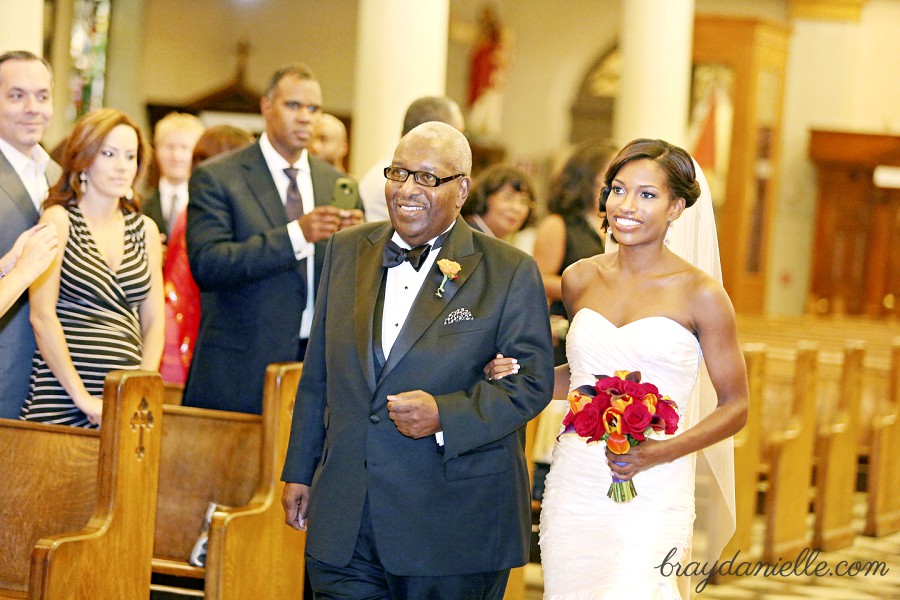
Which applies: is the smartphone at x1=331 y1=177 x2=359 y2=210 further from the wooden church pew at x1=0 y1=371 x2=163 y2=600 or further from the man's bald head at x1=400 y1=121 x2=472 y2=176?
the man's bald head at x1=400 y1=121 x2=472 y2=176

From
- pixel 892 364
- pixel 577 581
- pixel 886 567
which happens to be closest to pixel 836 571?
pixel 886 567

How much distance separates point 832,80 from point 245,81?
8.05 meters

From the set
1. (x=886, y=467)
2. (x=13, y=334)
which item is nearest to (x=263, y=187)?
(x=13, y=334)

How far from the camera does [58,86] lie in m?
14.8

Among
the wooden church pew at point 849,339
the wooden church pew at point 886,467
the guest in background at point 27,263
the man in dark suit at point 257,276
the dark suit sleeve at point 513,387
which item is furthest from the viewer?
the wooden church pew at point 849,339

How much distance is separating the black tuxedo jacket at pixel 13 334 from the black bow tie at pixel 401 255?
1861mm

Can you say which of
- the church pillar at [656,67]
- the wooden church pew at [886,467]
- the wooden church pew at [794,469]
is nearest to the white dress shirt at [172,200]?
the wooden church pew at [794,469]

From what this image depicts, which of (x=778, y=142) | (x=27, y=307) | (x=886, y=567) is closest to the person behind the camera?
(x=27, y=307)

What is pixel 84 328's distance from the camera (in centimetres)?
432

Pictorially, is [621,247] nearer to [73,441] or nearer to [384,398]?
[384,398]

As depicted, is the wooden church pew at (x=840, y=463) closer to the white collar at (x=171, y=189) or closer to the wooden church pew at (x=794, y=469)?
the wooden church pew at (x=794, y=469)

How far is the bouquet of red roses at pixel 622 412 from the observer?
3.16m

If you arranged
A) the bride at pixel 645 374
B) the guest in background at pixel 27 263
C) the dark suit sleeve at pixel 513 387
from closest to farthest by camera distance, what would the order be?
1. the dark suit sleeve at pixel 513 387
2. the bride at pixel 645 374
3. the guest in background at pixel 27 263

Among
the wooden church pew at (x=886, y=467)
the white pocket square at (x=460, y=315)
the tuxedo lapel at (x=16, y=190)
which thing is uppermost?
the tuxedo lapel at (x=16, y=190)
